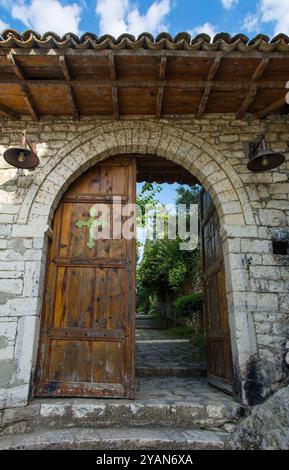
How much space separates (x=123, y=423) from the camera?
2898mm

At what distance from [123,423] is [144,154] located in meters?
3.22

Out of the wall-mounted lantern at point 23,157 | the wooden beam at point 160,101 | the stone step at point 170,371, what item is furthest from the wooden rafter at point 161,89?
the stone step at point 170,371

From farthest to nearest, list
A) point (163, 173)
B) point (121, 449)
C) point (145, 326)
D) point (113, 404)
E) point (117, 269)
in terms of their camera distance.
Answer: point (145, 326) → point (163, 173) → point (117, 269) → point (113, 404) → point (121, 449)

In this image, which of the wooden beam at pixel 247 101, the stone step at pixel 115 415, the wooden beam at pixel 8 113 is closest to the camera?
the stone step at pixel 115 415

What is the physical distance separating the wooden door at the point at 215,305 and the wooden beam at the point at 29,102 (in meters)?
2.73

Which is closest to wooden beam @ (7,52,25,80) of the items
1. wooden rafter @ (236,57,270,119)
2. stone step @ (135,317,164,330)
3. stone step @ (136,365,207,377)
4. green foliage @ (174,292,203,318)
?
wooden rafter @ (236,57,270,119)

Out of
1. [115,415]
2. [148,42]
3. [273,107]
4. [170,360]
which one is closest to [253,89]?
[273,107]

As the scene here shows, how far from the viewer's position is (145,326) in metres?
12.4

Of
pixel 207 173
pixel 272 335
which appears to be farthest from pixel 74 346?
pixel 207 173

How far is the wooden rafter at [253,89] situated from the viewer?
320 cm

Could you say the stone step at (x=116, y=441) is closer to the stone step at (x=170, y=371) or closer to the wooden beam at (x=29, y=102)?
the stone step at (x=170, y=371)

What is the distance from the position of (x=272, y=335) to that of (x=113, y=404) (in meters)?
1.79

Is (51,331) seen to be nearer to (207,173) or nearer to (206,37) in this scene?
(207,173)

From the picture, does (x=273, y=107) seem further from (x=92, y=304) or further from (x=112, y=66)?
(x=92, y=304)
